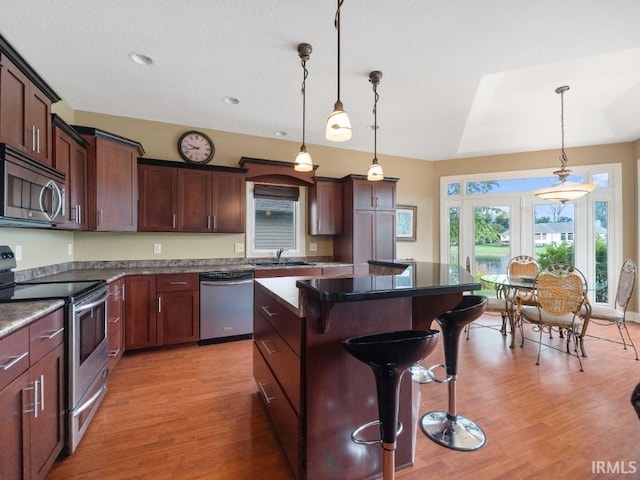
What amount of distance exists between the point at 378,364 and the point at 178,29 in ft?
9.05

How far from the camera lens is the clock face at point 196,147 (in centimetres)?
388

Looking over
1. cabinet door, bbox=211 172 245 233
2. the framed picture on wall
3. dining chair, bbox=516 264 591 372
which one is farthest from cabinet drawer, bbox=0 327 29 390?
the framed picture on wall

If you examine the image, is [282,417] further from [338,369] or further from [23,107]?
[23,107]

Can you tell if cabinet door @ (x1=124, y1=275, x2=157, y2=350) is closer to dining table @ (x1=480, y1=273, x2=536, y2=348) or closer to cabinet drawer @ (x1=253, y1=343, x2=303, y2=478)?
cabinet drawer @ (x1=253, y1=343, x2=303, y2=478)

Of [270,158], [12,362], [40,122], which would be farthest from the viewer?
[270,158]

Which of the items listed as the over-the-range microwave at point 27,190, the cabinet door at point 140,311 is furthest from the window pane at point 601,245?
the over-the-range microwave at point 27,190

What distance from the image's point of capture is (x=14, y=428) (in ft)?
4.09

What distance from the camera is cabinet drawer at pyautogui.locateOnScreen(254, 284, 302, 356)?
1.47m

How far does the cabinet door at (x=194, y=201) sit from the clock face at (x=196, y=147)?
39 cm

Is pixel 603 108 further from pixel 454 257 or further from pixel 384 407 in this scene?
pixel 384 407

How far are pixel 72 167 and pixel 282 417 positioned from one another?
2869 millimetres

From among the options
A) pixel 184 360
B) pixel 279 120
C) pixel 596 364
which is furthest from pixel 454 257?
pixel 184 360

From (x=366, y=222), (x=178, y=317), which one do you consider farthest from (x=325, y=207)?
(x=178, y=317)

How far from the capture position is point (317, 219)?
14.5 ft
